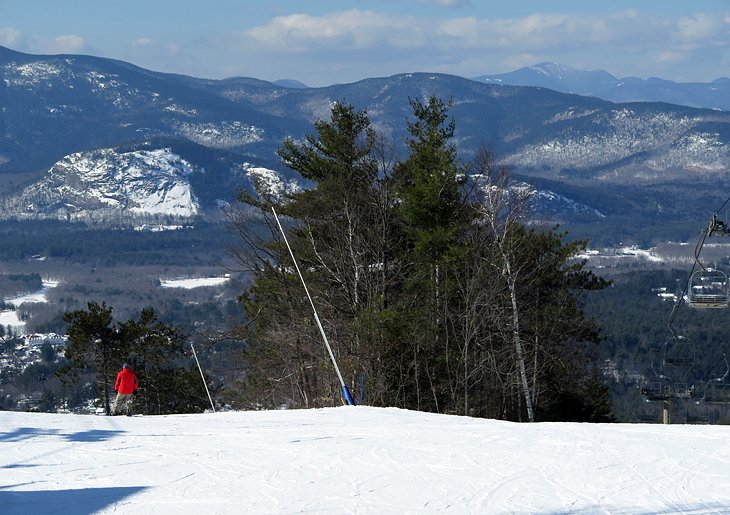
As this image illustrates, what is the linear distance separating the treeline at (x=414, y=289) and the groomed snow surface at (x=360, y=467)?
34.4ft

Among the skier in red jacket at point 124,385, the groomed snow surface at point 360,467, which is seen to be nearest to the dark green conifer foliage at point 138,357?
the skier in red jacket at point 124,385

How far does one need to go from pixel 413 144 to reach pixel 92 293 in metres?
145

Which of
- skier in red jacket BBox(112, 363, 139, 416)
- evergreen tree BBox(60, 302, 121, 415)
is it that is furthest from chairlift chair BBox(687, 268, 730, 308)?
evergreen tree BBox(60, 302, 121, 415)

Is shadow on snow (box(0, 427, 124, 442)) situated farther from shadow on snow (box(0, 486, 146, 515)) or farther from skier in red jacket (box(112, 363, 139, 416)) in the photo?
skier in red jacket (box(112, 363, 139, 416))

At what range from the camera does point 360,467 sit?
510 inches

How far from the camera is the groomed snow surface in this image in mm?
11211

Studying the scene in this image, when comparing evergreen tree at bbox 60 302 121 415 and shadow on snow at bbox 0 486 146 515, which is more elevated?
shadow on snow at bbox 0 486 146 515

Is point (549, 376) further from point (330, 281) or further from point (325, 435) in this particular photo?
point (325, 435)

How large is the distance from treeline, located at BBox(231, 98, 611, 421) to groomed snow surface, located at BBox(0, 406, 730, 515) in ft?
34.4

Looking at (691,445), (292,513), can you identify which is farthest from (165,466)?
(691,445)

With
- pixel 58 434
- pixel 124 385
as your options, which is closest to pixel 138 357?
pixel 124 385

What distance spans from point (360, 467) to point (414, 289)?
16390 millimetres

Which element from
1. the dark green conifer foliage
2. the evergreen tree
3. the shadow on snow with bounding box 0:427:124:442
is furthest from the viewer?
the dark green conifer foliage

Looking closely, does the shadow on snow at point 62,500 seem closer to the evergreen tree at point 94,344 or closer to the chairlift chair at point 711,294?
the chairlift chair at point 711,294
